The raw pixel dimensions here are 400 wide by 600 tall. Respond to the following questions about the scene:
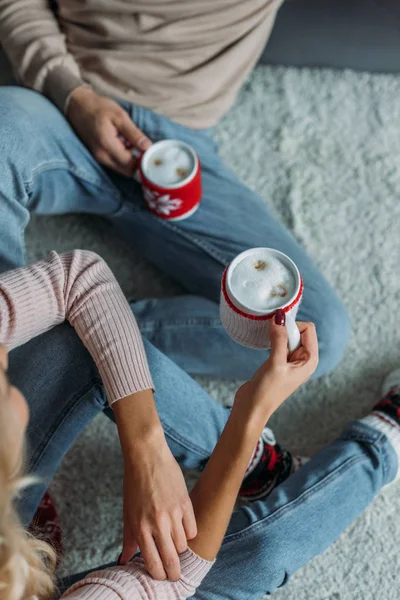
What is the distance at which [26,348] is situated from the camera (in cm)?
82

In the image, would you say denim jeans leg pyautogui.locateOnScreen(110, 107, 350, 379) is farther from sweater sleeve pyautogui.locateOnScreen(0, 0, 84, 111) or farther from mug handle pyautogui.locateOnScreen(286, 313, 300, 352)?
mug handle pyautogui.locateOnScreen(286, 313, 300, 352)

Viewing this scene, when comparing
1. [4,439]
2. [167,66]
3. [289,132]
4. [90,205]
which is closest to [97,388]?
[4,439]

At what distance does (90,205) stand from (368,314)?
0.49m

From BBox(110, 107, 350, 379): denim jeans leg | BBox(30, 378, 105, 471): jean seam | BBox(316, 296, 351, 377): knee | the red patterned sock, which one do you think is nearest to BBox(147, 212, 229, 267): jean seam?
BBox(110, 107, 350, 379): denim jeans leg

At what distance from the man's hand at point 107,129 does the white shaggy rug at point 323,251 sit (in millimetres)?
266

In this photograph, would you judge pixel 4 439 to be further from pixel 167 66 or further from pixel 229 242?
pixel 167 66

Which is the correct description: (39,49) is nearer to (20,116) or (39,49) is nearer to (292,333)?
(20,116)

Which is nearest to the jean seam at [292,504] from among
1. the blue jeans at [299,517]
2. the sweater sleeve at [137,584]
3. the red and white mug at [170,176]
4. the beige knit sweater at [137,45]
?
the blue jeans at [299,517]

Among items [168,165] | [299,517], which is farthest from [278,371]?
[168,165]

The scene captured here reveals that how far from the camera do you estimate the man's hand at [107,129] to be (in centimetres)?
95

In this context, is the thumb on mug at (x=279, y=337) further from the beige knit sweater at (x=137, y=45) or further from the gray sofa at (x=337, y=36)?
the gray sofa at (x=337, y=36)

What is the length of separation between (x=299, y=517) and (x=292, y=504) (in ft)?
0.06

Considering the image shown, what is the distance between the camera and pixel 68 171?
99cm

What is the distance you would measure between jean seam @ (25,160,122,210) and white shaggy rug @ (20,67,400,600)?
0.72 feet
